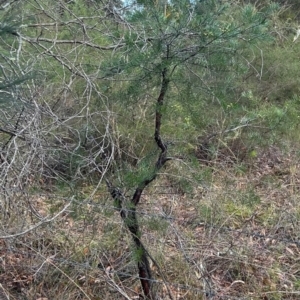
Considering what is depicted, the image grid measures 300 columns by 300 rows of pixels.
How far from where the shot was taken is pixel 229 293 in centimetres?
384

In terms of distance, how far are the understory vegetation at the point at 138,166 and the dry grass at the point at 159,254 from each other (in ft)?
0.04

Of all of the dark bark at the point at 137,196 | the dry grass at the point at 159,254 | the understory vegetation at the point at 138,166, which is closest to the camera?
the understory vegetation at the point at 138,166

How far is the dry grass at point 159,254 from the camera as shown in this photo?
12.0 feet

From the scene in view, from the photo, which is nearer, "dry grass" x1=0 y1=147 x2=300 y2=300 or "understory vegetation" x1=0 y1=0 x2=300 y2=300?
"understory vegetation" x1=0 y1=0 x2=300 y2=300

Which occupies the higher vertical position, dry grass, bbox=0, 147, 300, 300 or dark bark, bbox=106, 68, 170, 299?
dark bark, bbox=106, 68, 170, 299

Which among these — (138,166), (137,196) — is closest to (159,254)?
(137,196)

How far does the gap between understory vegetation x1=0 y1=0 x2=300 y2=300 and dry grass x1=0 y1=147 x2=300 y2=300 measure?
0.5 inches

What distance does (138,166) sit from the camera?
330 cm

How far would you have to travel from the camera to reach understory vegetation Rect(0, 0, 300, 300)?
2.87 m

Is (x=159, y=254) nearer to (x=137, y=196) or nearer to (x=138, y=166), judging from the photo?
(x=137, y=196)

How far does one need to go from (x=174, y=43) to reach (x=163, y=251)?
5.42 feet

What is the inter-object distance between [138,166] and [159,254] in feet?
2.85

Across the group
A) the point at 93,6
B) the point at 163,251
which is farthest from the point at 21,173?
the point at 93,6

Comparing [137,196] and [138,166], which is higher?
[138,166]
